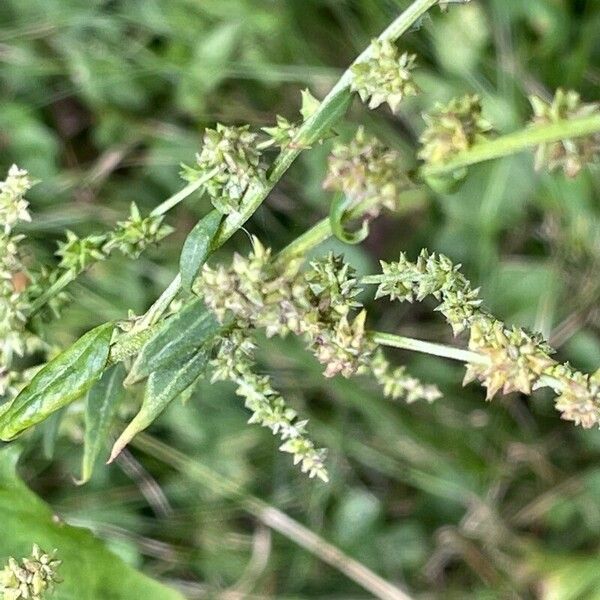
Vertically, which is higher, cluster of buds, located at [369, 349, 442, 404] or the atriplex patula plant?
the atriplex patula plant

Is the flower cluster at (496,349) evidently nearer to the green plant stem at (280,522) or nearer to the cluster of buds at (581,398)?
the cluster of buds at (581,398)

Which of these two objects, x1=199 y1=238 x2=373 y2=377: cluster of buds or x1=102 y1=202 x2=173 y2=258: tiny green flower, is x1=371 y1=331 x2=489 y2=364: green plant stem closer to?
x1=199 y1=238 x2=373 y2=377: cluster of buds

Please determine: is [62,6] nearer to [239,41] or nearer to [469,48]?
[239,41]

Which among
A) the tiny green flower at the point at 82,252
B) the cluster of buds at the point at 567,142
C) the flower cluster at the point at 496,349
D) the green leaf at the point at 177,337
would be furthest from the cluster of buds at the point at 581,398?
the tiny green flower at the point at 82,252

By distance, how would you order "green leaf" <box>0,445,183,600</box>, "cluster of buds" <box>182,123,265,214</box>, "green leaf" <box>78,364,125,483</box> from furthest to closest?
"green leaf" <box>0,445,183,600</box> < "green leaf" <box>78,364,125,483</box> < "cluster of buds" <box>182,123,265,214</box>

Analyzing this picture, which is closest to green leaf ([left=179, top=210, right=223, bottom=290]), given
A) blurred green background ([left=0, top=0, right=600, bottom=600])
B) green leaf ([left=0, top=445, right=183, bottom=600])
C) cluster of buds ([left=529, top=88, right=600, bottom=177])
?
cluster of buds ([left=529, top=88, right=600, bottom=177])

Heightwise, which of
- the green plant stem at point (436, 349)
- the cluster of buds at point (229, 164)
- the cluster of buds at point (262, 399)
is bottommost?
the cluster of buds at point (262, 399)

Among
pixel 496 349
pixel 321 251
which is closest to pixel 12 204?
pixel 496 349
